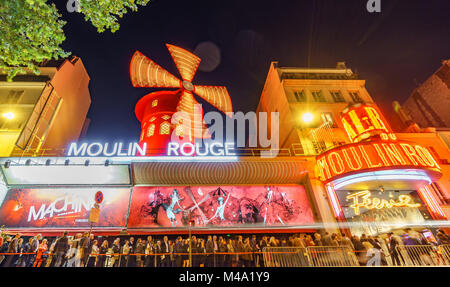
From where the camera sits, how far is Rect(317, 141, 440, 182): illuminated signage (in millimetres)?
9250

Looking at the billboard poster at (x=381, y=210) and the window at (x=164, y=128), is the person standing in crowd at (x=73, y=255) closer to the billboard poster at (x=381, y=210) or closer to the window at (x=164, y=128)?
the window at (x=164, y=128)

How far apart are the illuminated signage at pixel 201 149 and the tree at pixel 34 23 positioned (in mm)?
6223

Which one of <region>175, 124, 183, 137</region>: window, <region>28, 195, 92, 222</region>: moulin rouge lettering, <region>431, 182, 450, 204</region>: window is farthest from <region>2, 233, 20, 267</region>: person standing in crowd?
→ <region>431, 182, 450, 204</region>: window

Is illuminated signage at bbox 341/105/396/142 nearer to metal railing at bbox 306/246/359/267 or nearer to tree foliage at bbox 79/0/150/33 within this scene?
metal railing at bbox 306/246/359/267

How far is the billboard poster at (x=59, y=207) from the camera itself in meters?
10.2

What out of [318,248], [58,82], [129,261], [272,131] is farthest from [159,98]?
[318,248]

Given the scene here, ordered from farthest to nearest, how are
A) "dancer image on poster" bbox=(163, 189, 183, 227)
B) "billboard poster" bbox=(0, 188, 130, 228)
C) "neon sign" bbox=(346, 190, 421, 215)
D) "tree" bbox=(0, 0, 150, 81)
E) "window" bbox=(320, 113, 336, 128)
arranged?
"window" bbox=(320, 113, 336, 128) < "dancer image on poster" bbox=(163, 189, 183, 227) < "neon sign" bbox=(346, 190, 421, 215) < "billboard poster" bbox=(0, 188, 130, 228) < "tree" bbox=(0, 0, 150, 81)

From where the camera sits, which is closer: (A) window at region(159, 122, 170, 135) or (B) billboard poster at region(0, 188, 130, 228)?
(B) billboard poster at region(0, 188, 130, 228)

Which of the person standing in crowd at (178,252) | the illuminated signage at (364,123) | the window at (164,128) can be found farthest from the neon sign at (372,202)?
the window at (164,128)

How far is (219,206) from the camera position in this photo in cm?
1123

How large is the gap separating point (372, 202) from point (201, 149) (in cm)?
861

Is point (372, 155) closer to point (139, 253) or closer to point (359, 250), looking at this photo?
point (359, 250)

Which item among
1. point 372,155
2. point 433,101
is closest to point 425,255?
point 372,155
